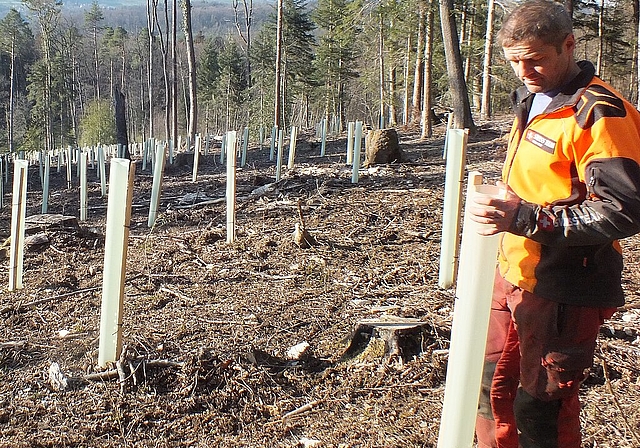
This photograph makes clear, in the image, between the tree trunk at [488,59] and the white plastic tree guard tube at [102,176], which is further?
the tree trunk at [488,59]

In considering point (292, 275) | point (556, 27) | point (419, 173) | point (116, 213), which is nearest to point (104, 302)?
point (116, 213)

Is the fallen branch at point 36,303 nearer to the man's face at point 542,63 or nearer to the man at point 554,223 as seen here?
the man at point 554,223

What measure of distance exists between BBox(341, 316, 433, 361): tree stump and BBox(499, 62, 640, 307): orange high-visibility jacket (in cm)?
153

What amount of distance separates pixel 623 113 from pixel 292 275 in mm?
3860

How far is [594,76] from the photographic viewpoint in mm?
2125

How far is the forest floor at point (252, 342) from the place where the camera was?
10.3 ft

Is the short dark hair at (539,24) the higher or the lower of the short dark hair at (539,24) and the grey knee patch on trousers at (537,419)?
the higher

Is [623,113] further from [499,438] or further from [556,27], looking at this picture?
[499,438]

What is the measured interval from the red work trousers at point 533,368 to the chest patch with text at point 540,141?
534mm

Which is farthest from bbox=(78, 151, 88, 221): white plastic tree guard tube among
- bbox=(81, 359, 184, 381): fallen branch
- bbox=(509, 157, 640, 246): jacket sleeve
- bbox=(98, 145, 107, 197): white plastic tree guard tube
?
bbox=(509, 157, 640, 246): jacket sleeve

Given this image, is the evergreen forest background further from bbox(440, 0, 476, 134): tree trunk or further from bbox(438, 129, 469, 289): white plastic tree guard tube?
bbox(438, 129, 469, 289): white plastic tree guard tube

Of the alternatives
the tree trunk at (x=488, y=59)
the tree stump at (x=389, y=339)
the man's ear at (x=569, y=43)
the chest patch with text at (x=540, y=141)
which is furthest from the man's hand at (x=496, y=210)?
the tree trunk at (x=488, y=59)

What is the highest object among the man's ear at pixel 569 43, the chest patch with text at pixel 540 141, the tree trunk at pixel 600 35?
the tree trunk at pixel 600 35

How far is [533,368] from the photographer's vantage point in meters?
2.22
